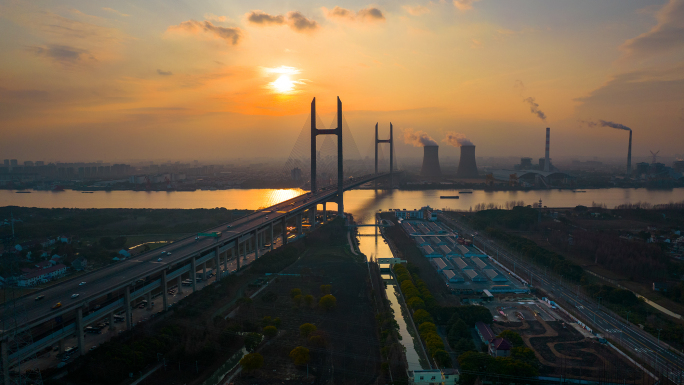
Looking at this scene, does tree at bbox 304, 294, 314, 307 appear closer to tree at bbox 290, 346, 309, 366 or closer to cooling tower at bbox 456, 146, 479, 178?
tree at bbox 290, 346, 309, 366

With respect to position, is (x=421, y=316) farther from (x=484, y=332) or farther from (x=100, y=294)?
(x=100, y=294)

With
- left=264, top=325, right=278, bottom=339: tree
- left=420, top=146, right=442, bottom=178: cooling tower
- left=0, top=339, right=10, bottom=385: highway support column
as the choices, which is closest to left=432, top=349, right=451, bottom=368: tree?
left=264, top=325, right=278, bottom=339: tree

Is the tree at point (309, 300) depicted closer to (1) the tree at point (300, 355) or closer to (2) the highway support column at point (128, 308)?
(1) the tree at point (300, 355)

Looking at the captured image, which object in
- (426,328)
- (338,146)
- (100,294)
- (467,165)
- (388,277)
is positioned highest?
(338,146)

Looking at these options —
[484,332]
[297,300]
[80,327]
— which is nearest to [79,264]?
[80,327]

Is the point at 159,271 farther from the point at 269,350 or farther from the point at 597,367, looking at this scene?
the point at 597,367

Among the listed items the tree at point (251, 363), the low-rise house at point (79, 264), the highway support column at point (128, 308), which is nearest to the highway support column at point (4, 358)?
the highway support column at point (128, 308)

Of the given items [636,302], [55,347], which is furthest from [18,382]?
[636,302]
